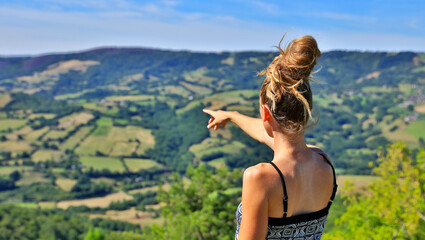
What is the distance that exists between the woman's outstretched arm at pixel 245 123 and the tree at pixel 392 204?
9.39 m

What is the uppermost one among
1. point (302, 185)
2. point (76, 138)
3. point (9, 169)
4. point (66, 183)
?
point (302, 185)

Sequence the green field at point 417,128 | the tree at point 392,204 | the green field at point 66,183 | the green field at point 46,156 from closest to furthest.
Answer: the tree at point 392,204
the green field at point 417,128
the green field at point 66,183
the green field at point 46,156

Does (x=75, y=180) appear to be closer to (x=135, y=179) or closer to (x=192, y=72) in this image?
(x=135, y=179)

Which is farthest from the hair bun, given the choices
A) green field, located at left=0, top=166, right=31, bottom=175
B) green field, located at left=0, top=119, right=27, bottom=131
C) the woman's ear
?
green field, located at left=0, top=119, right=27, bottom=131

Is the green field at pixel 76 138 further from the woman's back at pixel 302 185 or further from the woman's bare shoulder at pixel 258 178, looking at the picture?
the woman's bare shoulder at pixel 258 178

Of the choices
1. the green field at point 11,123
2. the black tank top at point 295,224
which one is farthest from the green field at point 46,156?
the black tank top at point 295,224

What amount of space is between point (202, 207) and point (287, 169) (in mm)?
21097

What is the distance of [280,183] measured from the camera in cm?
158

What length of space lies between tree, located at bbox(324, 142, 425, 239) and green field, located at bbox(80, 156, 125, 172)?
77028mm

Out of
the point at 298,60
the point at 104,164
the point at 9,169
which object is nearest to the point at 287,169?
the point at 298,60

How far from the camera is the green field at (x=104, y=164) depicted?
85.6 meters

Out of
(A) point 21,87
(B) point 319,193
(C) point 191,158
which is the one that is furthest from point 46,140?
(B) point 319,193

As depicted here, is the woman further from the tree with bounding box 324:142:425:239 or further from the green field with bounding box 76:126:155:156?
the green field with bounding box 76:126:155:156

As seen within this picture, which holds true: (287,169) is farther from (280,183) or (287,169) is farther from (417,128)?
(417,128)
